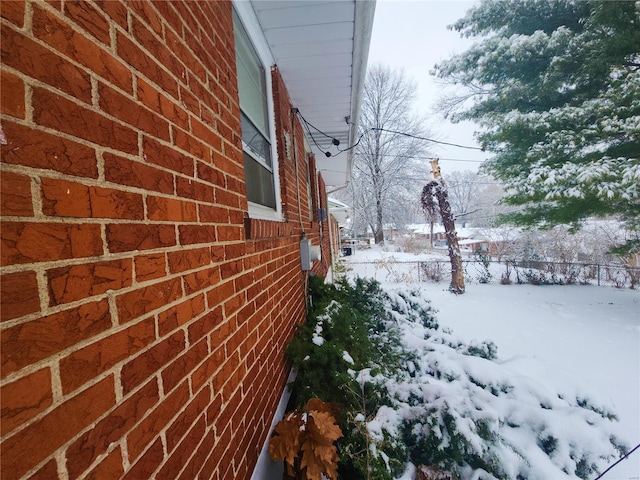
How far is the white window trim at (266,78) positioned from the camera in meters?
2.03

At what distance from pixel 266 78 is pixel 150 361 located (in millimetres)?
2624

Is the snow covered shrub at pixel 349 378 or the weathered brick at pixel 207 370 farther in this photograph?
the snow covered shrub at pixel 349 378

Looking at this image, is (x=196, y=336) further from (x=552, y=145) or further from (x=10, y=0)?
(x=552, y=145)

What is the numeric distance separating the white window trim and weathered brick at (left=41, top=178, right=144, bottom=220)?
1.29 meters

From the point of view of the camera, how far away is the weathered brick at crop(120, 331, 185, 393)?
719mm

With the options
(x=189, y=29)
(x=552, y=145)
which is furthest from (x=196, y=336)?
(x=552, y=145)

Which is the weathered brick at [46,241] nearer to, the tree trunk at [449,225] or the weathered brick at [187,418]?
the weathered brick at [187,418]

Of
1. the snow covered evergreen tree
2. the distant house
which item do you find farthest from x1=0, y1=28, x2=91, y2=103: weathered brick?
the snow covered evergreen tree

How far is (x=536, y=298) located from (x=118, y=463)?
36.4 feet

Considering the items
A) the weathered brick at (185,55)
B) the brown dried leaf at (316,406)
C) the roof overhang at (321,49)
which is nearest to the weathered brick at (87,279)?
the weathered brick at (185,55)

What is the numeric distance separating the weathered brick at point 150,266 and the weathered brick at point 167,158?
292 mm

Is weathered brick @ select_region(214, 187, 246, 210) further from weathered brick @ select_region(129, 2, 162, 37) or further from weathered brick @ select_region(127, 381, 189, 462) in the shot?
weathered brick @ select_region(127, 381, 189, 462)

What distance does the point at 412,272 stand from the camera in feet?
41.3

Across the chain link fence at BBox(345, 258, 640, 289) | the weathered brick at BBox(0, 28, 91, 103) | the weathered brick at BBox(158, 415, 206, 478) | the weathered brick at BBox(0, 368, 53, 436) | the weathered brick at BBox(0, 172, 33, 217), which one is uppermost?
the weathered brick at BBox(0, 28, 91, 103)
